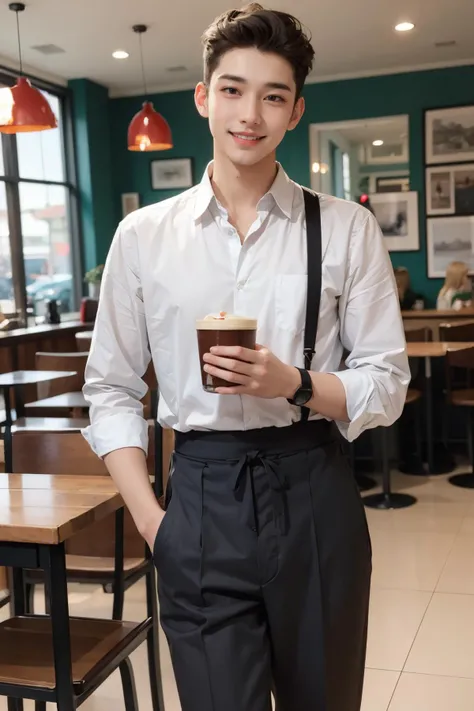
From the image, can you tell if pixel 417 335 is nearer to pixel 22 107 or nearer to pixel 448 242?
pixel 448 242

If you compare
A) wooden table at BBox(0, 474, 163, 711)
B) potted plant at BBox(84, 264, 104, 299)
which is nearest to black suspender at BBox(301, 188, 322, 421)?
wooden table at BBox(0, 474, 163, 711)

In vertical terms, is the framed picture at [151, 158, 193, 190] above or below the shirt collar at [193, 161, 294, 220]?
above

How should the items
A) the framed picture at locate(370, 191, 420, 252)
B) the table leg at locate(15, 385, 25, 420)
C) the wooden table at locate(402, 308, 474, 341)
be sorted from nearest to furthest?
the table leg at locate(15, 385, 25, 420) < the wooden table at locate(402, 308, 474, 341) < the framed picture at locate(370, 191, 420, 252)

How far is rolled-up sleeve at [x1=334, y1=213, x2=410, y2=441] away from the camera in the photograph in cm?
130

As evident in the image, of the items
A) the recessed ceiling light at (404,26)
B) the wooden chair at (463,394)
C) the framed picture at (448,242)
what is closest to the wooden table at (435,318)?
the wooden chair at (463,394)

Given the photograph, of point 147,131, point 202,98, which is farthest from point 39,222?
point 202,98

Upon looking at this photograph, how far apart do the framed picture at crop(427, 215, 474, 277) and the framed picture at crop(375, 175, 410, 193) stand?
45 centimetres

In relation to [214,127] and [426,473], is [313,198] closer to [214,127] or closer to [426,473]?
[214,127]

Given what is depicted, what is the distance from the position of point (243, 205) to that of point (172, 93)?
7.72 m

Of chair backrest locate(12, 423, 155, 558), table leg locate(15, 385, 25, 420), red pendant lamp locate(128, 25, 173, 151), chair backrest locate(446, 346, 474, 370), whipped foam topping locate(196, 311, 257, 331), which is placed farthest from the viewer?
red pendant lamp locate(128, 25, 173, 151)

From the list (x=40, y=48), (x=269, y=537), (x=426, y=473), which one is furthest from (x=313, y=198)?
(x=40, y=48)

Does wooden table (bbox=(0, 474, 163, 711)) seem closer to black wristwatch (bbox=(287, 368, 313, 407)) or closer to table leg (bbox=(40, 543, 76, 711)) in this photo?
table leg (bbox=(40, 543, 76, 711))

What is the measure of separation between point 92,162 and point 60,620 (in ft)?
24.0

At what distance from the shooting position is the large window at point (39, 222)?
24.3 ft
